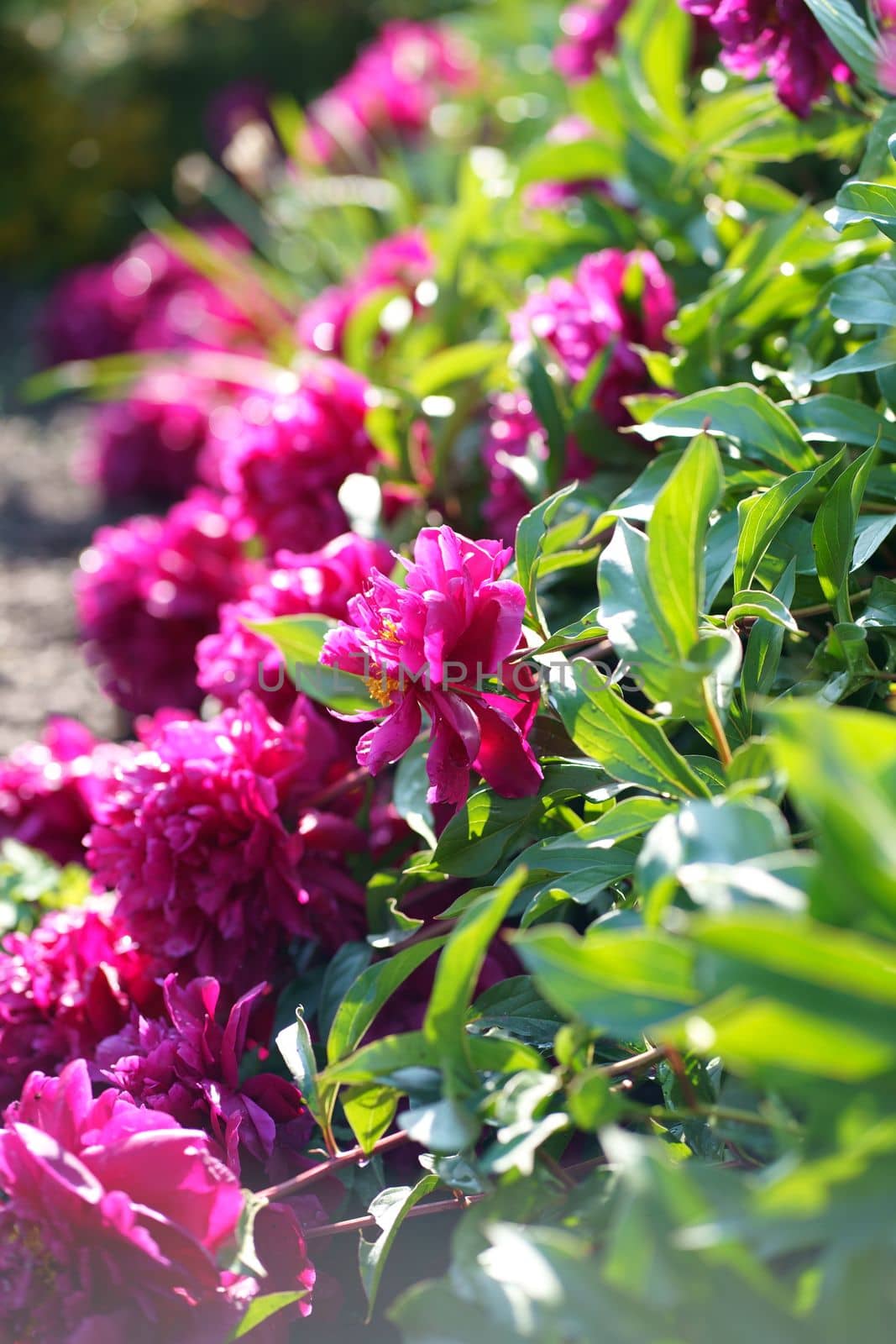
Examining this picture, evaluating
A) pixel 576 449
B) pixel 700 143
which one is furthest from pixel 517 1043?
pixel 700 143

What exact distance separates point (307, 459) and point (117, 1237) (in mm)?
746

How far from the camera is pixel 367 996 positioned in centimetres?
65

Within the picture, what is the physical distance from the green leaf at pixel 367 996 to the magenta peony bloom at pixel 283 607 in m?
0.31

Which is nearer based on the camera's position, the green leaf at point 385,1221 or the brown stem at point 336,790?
the green leaf at point 385,1221

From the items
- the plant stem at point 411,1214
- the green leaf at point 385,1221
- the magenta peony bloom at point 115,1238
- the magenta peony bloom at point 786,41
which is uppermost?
the magenta peony bloom at point 786,41

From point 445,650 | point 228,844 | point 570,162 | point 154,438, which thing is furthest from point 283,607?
point 154,438

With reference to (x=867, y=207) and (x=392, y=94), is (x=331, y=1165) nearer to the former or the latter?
(x=867, y=207)

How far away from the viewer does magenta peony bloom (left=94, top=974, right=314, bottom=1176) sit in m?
0.69

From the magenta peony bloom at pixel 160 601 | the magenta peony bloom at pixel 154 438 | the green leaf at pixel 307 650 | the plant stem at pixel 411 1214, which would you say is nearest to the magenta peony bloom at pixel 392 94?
the magenta peony bloom at pixel 154 438

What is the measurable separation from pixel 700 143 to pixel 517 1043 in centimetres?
88

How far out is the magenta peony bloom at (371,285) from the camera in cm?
144

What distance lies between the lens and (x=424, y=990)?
82cm

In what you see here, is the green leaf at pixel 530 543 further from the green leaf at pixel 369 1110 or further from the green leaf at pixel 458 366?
the green leaf at pixel 458 366

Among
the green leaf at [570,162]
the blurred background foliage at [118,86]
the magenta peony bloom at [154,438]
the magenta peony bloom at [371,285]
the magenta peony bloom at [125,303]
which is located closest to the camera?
the green leaf at [570,162]
